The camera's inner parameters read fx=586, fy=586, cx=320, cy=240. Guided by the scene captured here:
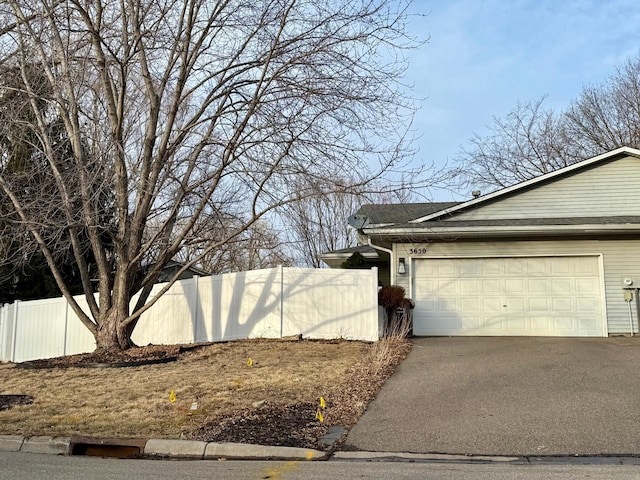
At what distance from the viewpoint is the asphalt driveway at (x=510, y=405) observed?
651 cm

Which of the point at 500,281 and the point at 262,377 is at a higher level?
the point at 500,281

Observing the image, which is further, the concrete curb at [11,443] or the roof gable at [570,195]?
the roof gable at [570,195]

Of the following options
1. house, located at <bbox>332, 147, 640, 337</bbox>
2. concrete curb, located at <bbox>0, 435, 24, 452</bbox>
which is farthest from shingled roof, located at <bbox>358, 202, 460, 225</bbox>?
concrete curb, located at <bbox>0, 435, 24, 452</bbox>

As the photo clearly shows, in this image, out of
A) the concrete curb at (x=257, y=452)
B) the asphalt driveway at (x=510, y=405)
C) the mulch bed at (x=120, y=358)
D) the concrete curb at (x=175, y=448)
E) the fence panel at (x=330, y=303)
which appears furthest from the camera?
the fence panel at (x=330, y=303)

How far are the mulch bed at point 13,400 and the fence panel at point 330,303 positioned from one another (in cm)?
619

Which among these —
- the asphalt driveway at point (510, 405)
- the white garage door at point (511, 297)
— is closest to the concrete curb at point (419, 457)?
the asphalt driveway at point (510, 405)

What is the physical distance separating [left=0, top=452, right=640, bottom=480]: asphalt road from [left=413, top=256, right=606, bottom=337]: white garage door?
951cm

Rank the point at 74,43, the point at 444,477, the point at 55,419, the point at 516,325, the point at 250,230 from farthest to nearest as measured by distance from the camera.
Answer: the point at 516,325, the point at 250,230, the point at 74,43, the point at 55,419, the point at 444,477

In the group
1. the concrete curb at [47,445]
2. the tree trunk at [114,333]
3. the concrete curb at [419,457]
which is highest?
the tree trunk at [114,333]

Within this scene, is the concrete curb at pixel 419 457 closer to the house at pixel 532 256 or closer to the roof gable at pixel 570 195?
the house at pixel 532 256

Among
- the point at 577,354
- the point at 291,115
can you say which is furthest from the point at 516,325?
the point at 291,115

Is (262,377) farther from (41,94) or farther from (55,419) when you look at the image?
(41,94)

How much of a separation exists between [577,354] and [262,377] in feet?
20.1

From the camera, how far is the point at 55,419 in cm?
788
